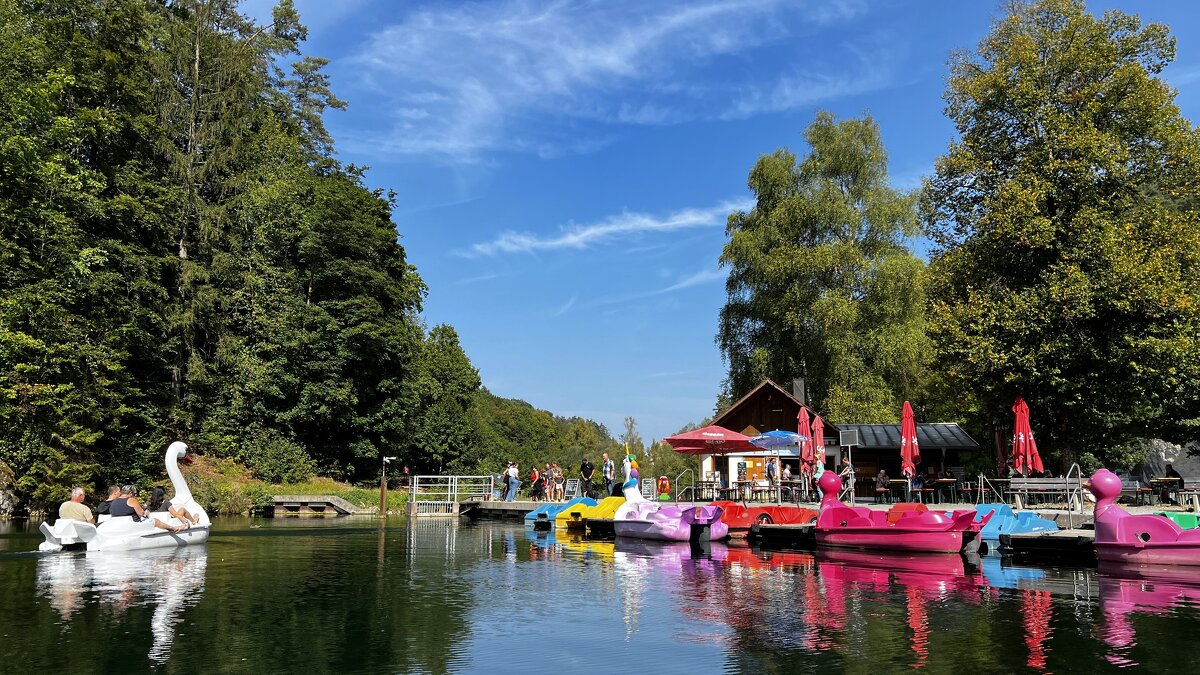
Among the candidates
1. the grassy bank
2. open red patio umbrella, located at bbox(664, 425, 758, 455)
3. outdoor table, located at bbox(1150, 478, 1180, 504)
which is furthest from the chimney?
the grassy bank

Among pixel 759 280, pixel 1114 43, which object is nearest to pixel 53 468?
pixel 759 280

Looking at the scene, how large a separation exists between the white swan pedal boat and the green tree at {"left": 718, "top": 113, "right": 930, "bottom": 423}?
27.6m

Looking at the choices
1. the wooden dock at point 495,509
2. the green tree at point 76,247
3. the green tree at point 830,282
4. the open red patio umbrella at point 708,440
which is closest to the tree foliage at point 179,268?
the green tree at point 76,247

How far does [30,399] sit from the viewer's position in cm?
2995

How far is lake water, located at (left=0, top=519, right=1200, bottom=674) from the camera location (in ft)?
27.8

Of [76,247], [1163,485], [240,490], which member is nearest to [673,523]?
[1163,485]

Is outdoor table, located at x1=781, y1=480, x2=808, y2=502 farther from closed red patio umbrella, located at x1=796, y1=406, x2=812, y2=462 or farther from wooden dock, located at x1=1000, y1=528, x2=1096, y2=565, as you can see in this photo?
wooden dock, located at x1=1000, y1=528, x2=1096, y2=565

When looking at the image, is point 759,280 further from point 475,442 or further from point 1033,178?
point 475,442

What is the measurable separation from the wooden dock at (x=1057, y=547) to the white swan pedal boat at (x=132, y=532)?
19420mm

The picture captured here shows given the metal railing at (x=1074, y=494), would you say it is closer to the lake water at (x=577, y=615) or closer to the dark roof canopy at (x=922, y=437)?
the lake water at (x=577, y=615)

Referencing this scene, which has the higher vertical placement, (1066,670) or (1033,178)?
(1033,178)

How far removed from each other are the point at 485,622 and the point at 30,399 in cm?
2680

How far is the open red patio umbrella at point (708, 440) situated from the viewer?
27.2 meters

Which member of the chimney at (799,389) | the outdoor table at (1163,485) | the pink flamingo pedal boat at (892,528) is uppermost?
the chimney at (799,389)
